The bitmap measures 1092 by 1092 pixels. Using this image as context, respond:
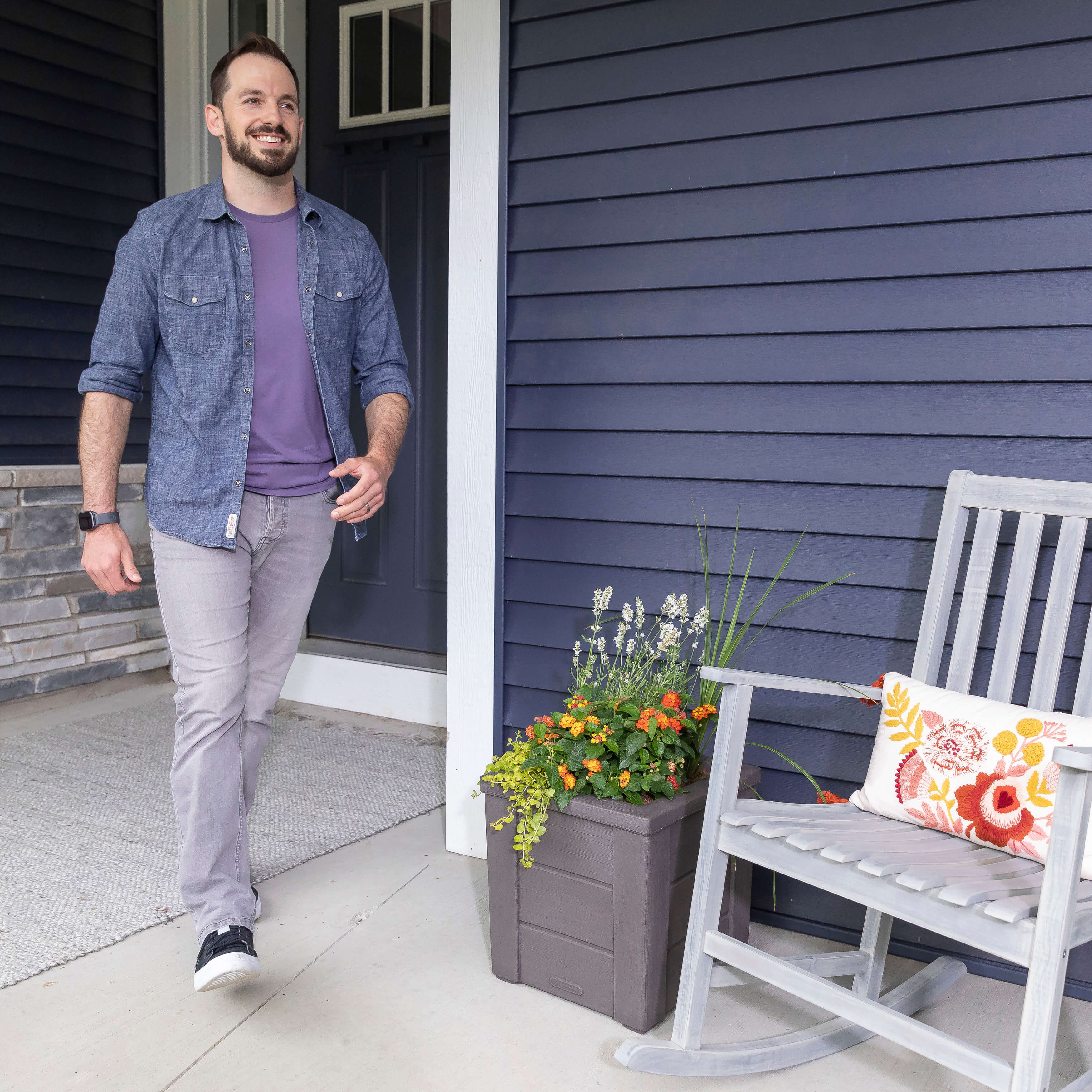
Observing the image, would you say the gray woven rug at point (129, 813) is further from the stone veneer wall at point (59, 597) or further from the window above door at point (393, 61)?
the window above door at point (393, 61)

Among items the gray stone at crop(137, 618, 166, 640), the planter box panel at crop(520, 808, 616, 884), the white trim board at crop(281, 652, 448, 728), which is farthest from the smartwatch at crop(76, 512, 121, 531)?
the gray stone at crop(137, 618, 166, 640)

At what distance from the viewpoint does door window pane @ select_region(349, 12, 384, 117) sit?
11.5 feet

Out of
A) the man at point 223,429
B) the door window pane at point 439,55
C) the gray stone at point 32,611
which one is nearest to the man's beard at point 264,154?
the man at point 223,429

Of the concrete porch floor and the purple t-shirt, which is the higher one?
the purple t-shirt

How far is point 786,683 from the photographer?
1626 millimetres

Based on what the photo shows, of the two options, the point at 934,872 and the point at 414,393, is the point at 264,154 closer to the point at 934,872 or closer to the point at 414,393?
the point at 934,872

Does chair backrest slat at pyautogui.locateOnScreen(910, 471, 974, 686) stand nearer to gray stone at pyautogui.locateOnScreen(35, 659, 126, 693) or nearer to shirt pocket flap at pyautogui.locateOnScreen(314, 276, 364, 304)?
shirt pocket flap at pyautogui.locateOnScreen(314, 276, 364, 304)

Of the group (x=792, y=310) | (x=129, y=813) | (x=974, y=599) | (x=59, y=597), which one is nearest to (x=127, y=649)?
(x=59, y=597)

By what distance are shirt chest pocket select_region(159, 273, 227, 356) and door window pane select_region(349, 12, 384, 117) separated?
1994 mm

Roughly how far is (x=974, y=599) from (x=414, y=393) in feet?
7.38

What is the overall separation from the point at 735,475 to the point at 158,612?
2672 millimetres

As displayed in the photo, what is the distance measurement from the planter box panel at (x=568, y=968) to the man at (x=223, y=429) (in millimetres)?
450

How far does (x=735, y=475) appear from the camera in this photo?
6.74 feet

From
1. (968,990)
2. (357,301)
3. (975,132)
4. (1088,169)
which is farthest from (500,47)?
(968,990)
